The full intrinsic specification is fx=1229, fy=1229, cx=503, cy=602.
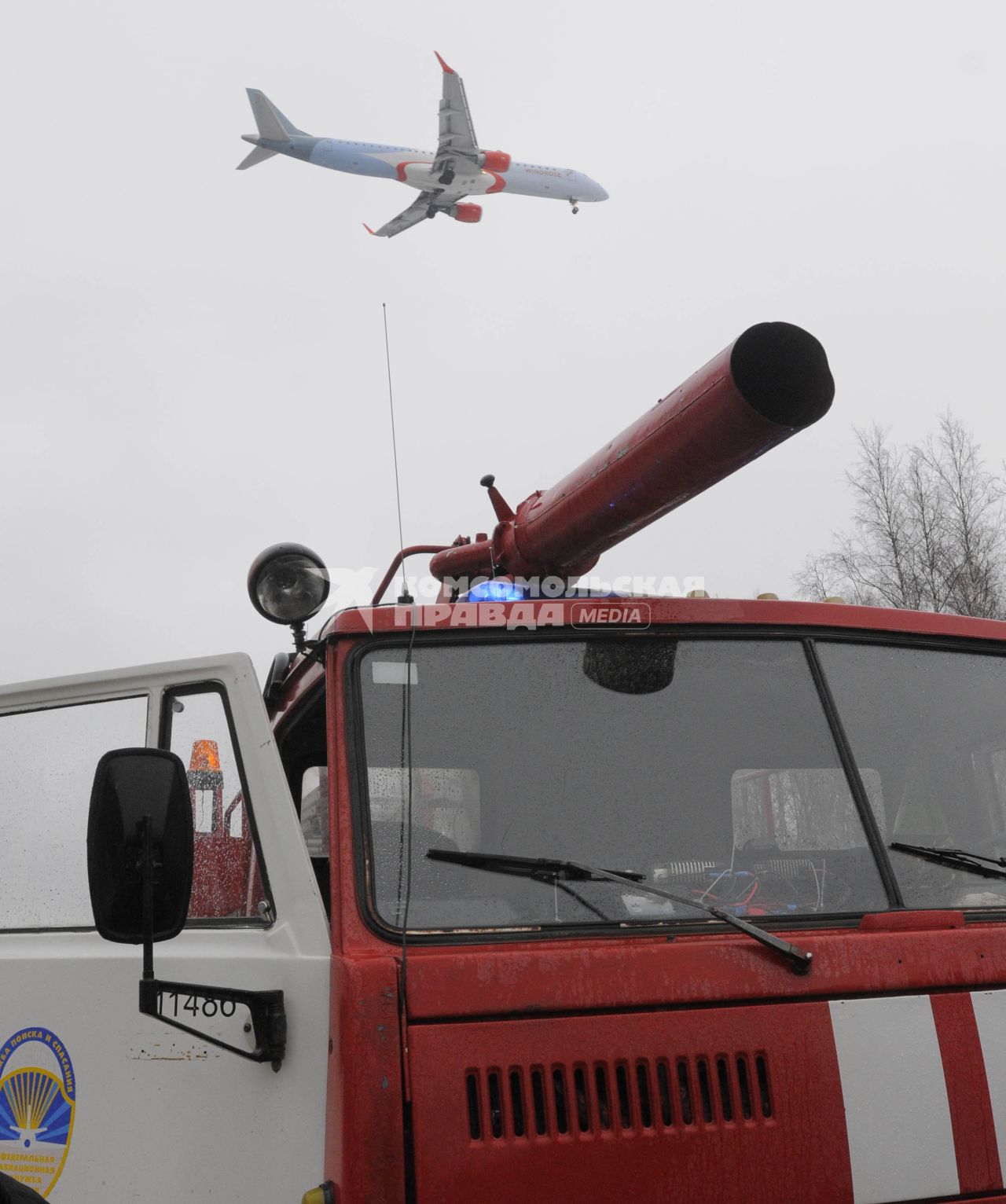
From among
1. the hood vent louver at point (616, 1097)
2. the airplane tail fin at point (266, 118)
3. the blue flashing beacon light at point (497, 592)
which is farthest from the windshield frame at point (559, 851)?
the airplane tail fin at point (266, 118)

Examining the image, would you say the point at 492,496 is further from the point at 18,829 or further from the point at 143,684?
the point at 18,829

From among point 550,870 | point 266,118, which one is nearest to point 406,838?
point 550,870

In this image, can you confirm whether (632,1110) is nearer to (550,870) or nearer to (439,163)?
(550,870)

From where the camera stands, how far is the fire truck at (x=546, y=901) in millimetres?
2059

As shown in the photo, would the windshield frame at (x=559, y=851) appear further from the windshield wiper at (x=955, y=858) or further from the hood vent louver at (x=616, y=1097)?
the hood vent louver at (x=616, y=1097)

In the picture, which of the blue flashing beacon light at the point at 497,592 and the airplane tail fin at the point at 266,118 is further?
the airplane tail fin at the point at 266,118

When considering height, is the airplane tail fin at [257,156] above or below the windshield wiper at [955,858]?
above

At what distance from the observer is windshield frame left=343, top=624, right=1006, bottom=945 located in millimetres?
2285

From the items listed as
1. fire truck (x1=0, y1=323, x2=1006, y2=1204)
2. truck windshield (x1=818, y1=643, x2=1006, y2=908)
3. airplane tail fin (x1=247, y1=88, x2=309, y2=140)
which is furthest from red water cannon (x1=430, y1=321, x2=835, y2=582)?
airplane tail fin (x1=247, y1=88, x2=309, y2=140)

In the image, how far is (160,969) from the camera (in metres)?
2.42

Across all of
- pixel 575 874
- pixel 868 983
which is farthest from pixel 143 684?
pixel 868 983

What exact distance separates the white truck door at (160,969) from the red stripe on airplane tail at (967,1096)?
1.11 metres

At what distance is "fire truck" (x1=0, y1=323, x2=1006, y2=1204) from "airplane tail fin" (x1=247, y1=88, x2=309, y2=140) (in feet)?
93.5

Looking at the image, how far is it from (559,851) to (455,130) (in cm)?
2548
